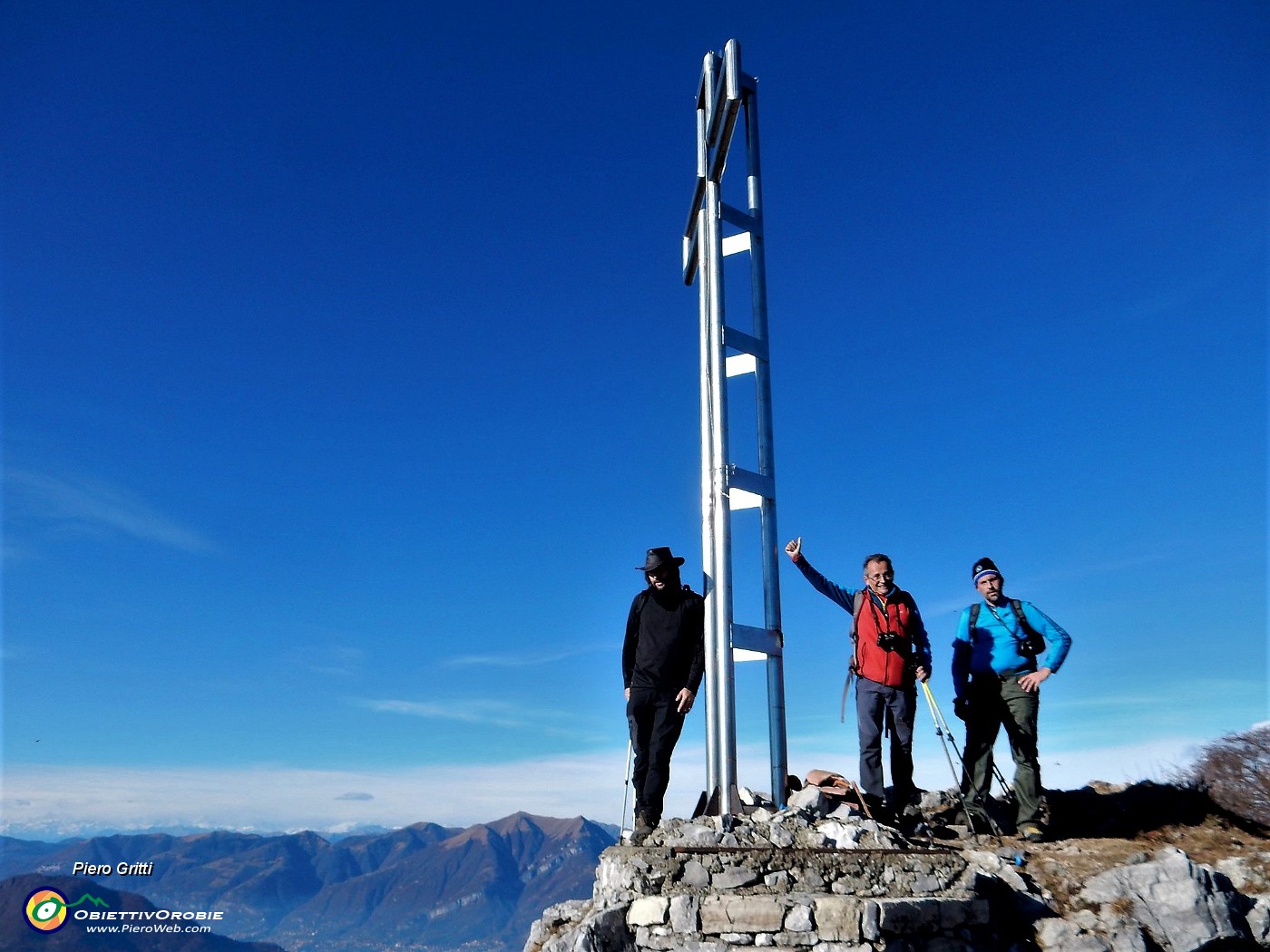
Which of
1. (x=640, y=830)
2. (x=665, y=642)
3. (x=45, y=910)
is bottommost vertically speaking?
(x=45, y=910)

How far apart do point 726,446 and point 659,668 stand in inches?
93.5

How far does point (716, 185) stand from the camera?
1036cm

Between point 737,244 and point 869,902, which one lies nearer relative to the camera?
point 869,902

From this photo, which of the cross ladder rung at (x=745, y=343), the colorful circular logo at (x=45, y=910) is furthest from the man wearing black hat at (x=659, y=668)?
the colorful circular logo at (x=45, y=910)

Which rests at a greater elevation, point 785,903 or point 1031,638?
point 1031,638

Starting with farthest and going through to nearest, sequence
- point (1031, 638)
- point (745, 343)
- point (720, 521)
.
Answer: point (745, 343), point (720, 521), point (1031, 638)

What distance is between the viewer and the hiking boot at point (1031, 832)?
7.80 m

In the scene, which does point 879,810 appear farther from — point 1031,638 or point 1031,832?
point 1031,638

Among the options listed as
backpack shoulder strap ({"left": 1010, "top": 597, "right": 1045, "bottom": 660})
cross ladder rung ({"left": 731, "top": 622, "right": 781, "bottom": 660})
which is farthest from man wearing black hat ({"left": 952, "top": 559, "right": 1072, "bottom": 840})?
cross ladder rung ({"left": 731, "top": 622, "right": 781, "bottom": 660})

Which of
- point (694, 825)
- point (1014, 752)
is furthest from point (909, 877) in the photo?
point (1014, 752)

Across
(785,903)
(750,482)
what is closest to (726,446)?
(750,482)

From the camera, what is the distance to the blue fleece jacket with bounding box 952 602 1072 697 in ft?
26.7

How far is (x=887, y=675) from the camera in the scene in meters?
7.96

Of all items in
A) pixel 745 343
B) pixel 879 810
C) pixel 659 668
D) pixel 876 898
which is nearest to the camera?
pixel 876 898
